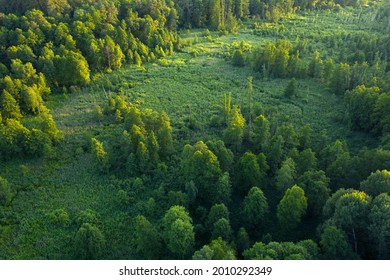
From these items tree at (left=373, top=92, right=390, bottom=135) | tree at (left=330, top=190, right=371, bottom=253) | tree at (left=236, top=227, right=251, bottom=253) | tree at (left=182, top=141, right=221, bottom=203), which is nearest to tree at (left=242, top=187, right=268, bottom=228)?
tree at (left=236, top=227, right=251, bottom=253)

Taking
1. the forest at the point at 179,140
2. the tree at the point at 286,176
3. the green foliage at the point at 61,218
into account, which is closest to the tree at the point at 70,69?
the forest at the point at 179,140

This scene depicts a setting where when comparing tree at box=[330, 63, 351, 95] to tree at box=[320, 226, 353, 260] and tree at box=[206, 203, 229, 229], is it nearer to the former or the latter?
tree at box=[320, 226, 353, 260]

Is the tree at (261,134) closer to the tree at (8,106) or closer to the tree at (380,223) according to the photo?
the tree at (380,223)

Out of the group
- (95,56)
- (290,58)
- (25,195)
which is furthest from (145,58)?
(25,195)

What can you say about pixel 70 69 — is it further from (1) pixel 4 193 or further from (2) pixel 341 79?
(2) pixel 341 79

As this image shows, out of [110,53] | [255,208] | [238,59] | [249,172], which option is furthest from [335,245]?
[110,53]

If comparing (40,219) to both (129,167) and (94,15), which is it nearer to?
(129,167)
